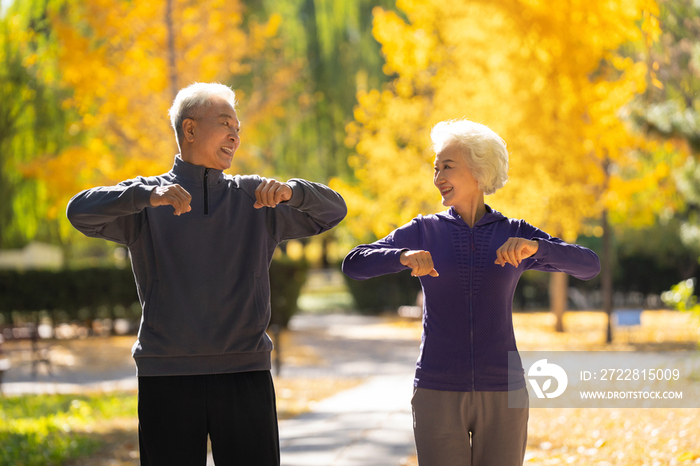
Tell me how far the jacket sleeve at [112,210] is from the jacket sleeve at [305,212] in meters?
0.48

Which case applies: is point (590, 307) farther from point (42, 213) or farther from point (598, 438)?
point (598, 438)

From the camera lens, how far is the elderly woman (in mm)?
2591

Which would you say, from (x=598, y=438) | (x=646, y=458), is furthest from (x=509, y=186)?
Answer: (x=646, y=458)

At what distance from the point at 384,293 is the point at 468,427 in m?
18.2

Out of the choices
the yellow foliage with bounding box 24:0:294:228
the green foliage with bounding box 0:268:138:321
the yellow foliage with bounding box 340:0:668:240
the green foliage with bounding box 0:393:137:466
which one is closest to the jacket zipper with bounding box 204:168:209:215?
the green foliage with bounding box 0:393:137:466

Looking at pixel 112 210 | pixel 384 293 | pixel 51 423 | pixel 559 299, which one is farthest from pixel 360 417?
pixel 384 293

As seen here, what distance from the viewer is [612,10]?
9742 millimetres

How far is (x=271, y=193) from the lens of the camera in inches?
102

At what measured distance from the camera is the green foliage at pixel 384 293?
20484 mm

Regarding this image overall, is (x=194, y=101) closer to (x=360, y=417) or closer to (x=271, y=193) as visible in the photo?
(x=271, y=193)

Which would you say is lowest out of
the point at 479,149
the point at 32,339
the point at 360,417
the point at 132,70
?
the point at 360,417

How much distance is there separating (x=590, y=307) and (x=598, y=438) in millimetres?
15952

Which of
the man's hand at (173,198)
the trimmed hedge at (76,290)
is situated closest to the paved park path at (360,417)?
the trimmed hedge at (76,290)

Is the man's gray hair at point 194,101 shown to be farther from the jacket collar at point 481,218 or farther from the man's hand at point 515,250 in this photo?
the man's hand at point 515,250
